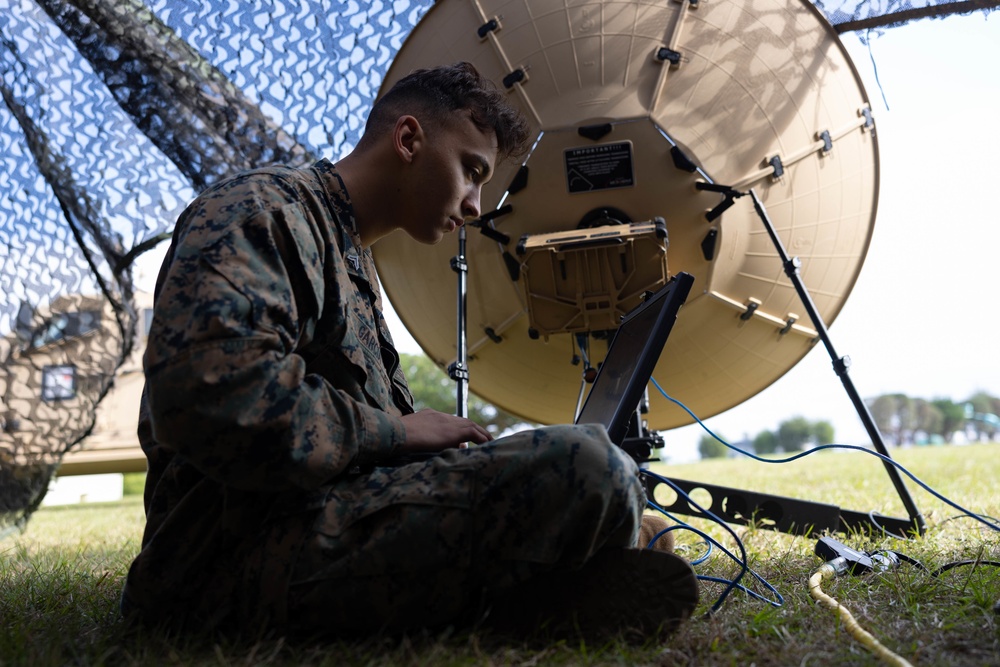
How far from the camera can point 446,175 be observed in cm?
169

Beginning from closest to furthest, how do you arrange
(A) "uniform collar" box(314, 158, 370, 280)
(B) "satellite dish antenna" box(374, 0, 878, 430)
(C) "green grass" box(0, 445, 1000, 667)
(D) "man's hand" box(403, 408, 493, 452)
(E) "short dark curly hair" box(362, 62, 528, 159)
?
(C) "green grass" box(0, 445, 1000, 667) < (D) "man's hand" box(403, 408, 493, 452) < (A) "uniform collar" box(314, 158, 370, 280) < (E) "short dark curly hair" box(362, 62, 528, 159) < (B) "satellite dish antenna" box(374, 0, 878, 430)

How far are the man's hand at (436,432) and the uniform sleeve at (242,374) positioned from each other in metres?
0.12

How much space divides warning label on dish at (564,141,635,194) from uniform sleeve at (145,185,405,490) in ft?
4.70

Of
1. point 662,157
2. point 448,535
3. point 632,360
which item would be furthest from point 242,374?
point 662,157

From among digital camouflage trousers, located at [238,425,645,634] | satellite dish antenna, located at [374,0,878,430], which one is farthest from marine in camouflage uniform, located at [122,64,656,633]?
satellite dish antenna, located at [374,0,878,430]

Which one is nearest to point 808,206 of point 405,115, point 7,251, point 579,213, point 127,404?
point 579,213

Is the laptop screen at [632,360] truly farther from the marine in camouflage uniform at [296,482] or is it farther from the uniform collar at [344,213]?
the uniform collar at [344,213]

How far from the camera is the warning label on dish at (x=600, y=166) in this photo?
2.56 metres

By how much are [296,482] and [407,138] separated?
0.80m

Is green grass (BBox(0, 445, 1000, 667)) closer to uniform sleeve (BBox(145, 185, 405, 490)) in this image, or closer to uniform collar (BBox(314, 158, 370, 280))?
uniform sleeve (BBox(145, 185, 405, 490))

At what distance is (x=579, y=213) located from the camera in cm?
262

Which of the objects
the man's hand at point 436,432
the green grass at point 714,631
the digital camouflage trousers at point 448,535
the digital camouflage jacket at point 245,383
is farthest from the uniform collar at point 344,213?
the green grass at point 714,631

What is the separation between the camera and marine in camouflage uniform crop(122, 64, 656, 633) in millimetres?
1151

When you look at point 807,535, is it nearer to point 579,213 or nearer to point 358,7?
point 579,213
